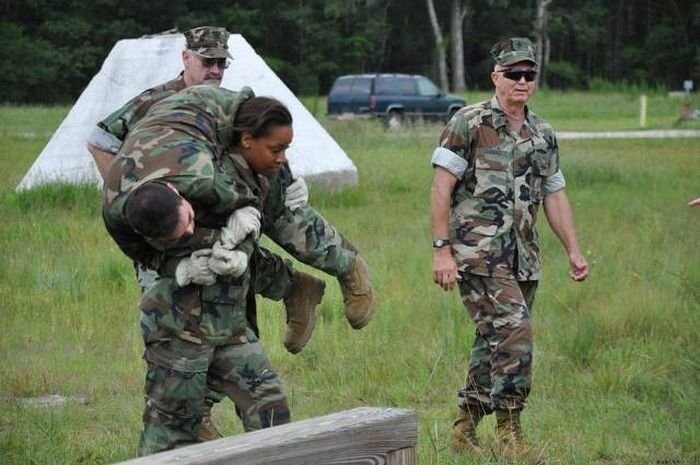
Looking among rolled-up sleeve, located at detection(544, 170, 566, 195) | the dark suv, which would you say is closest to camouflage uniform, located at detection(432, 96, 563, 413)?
rolled-up sleeve, located at detection(544, 170, 566, 195)

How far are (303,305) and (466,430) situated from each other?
50.1 inches

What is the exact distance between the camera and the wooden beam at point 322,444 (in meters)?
2.30

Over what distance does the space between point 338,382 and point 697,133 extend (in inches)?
835

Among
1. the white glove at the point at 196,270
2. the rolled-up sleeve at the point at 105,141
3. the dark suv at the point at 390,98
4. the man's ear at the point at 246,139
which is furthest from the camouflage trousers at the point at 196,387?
the dark suv at the point at 390,98

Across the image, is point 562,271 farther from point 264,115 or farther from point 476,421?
point 264,115

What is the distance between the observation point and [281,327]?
7910mm

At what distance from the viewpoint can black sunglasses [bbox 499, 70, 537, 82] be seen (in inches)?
219

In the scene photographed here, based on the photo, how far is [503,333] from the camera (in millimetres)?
5512

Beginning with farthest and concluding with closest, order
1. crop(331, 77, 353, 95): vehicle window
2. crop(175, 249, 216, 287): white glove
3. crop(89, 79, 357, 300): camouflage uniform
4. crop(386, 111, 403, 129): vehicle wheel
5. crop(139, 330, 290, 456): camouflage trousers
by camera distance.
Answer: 1. crop(331, 77, 353, 95): vehicle window
2. crop(386, 111, 403, 129): vehicle wheel
3. crop(89, 79, 357, 300): camouflage uniform
4. crop(139, 330, 290, 456): camouflage trousers
5. crop(175, 249, 216, 287): white glove

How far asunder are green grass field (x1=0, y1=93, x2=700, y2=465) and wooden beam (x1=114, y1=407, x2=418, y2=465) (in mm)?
2452

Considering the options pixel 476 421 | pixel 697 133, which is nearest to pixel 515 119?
pixel 476 421

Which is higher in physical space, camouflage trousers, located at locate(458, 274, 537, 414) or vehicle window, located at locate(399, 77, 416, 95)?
camouflage trousers, located at locate(458, 274, 537, 414)

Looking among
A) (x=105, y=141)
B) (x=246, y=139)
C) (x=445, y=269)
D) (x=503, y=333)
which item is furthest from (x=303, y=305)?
(x=105, y=141)

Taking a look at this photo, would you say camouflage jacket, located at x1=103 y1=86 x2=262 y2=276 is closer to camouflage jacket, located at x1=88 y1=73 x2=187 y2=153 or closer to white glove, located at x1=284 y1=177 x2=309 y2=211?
white glove, located at x1=284 y1=177 x2=309 y2=211
